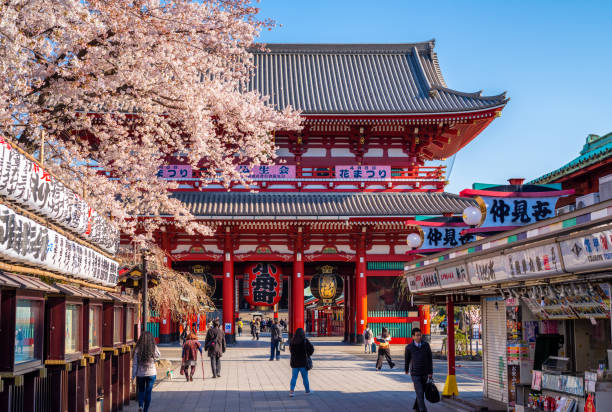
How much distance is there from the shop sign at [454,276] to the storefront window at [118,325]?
6551mm

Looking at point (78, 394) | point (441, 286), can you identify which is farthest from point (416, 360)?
point (78, 394)

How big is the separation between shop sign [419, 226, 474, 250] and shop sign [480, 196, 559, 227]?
363 centimetres

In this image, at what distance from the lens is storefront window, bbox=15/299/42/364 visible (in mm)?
7105

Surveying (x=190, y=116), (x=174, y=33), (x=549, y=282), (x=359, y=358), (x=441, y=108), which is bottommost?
(x=359, y=358)

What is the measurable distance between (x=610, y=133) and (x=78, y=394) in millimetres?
14119

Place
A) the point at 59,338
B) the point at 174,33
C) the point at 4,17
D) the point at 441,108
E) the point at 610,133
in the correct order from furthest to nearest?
the point at 441,108
the point at 610,133
the point at 174,33
the point at 4,17
the point at 59,338

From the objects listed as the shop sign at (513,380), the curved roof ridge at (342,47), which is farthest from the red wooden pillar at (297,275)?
the shop sign at (513,380)

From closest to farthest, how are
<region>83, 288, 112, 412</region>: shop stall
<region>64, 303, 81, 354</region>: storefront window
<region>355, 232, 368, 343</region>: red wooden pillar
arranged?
<region>64, 303, 81, 354</region>: storefront window
<region>83, 288, 112, 412</region>: shop stall
<region>355, 232, 368, 343</region>: red wooden pillar

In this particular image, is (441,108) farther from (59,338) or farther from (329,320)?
(59,338)

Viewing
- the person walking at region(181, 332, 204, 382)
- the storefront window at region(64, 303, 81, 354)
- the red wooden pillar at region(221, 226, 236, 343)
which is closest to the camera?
the storefront window at region(64, 303, 81, 354)

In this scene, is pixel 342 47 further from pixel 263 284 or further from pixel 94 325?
pixel 94 325

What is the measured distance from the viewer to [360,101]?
33.5 m

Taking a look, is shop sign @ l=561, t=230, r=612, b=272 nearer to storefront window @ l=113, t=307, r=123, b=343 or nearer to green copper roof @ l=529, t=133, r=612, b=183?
green copper roof @ l=529, t=133, r=612, b=183

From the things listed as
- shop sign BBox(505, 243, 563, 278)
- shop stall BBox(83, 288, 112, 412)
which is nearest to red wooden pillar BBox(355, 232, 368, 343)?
shop stall BBox(83, 288, 112, 412)
